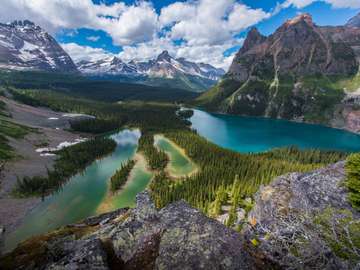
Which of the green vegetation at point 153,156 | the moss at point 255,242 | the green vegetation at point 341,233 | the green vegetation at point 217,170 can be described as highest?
the green vegetation at point 341,233

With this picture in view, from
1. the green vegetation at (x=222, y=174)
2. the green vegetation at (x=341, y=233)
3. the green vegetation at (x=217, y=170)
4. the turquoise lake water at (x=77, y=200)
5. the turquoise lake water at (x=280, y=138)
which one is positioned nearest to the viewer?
the green vegetation at (x=341, y=233)

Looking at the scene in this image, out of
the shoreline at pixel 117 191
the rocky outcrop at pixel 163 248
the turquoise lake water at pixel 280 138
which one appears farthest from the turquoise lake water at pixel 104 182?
the rocky outcrop at pixel 163 248

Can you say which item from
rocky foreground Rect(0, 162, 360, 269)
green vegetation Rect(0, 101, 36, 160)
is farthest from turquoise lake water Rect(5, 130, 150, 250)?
rocky foreground Rect(0, 162, 360, 269)

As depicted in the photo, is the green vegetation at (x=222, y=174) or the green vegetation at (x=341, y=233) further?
the green vegetation at (x=222, y=174)

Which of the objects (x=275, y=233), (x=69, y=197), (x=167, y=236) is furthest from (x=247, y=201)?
(x=69, y=197)

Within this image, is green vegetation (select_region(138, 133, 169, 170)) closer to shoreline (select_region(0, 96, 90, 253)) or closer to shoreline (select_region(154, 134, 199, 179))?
shoreline (select_region(154, 134, 199, 179))

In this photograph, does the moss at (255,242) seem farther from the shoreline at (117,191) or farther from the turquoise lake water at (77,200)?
the turquoise lake water at (77,200)
